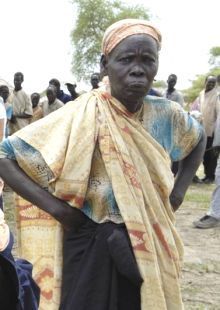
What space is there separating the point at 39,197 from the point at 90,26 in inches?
1424

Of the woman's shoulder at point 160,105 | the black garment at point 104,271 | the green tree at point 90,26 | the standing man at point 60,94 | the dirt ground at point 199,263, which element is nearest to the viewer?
the black garment at point 104,271

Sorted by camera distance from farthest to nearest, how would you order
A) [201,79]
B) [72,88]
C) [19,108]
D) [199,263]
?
[201,79] < [72,88] < [19,108] < [199,263]

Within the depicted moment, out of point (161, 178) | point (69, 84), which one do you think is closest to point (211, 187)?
point (69, 84)

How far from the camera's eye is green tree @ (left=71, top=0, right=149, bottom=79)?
36156 millimetres

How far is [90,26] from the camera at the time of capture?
37.2m

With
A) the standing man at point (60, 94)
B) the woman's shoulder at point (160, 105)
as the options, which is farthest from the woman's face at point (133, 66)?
the standing man at point (60, 94)

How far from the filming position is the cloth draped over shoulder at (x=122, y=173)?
2025 millimetres

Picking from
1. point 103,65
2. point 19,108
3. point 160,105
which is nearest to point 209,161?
point 19,108

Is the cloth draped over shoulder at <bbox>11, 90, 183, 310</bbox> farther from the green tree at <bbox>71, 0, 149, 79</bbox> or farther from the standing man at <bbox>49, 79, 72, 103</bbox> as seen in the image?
the green tree at <bbox>71, 0, 149, 79</bbox>

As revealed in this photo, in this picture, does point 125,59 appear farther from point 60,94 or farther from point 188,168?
point 60,94

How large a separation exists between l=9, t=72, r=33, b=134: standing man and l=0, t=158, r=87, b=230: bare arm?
7536 mm

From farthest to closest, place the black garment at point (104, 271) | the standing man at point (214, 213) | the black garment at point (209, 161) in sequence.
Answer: the black garment at point (209, 161) → the standing man at point (214, 213) → the black garment at point (104, 271)

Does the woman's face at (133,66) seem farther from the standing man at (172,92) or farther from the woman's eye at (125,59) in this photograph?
the standing man at (172,92)

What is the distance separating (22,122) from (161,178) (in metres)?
7.81
